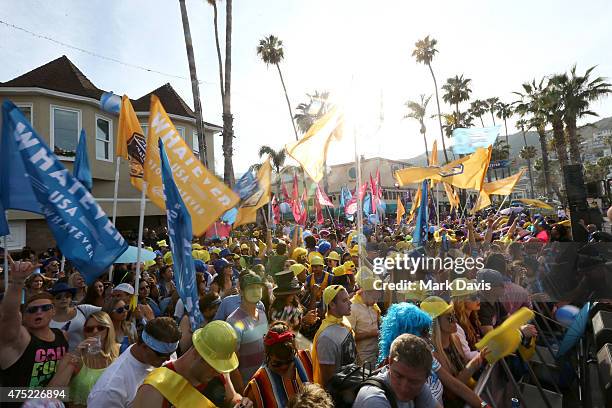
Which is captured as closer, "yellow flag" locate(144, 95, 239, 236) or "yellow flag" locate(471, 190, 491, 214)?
"yellow flag" locate(144, 95, 239, 236)

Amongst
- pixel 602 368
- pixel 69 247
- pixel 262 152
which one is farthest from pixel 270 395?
pixel 262 152

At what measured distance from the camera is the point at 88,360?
3.04m

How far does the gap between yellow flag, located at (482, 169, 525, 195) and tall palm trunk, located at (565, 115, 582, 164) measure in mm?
18418

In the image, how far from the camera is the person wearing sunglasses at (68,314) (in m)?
3.55

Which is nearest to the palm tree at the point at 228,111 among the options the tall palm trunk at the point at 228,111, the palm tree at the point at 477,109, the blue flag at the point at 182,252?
the tall palm trunk at the point at 228,111

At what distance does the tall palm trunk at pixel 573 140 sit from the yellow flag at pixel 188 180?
2929 centimetres

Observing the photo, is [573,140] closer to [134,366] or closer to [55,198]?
[55,198]

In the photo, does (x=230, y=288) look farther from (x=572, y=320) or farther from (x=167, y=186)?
(x=572, y=320)

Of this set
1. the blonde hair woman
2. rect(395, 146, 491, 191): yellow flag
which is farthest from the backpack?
rect(395, 146, 491, 191): yellow flag

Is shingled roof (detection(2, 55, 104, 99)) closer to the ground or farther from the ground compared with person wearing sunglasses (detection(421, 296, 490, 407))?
farther from the ground

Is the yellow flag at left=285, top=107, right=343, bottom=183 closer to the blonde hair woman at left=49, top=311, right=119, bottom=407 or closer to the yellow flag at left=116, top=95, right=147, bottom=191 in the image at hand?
the yellow flag at left=116, top=95, right=147, bottom=191

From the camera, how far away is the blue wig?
268 centimetres

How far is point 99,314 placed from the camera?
3367 mm

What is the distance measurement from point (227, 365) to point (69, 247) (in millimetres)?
2077
